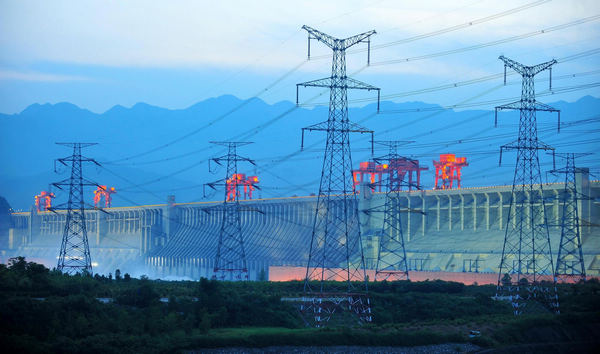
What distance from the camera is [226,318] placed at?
47219 mm

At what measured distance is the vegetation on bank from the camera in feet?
131

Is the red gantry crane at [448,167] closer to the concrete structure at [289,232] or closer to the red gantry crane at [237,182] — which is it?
the concrete structure at [289,232]

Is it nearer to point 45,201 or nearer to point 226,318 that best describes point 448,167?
point 226,318

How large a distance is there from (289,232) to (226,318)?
58.2 meters

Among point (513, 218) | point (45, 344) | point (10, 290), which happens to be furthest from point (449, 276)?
point (45, 344)

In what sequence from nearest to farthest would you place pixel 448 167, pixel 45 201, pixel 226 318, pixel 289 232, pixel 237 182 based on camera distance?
pixel 226 318 → pixel 237 182 → pixel 289 232 → pixel 448 167 → pixel 45 201

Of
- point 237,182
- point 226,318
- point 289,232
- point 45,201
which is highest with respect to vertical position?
point 45,201

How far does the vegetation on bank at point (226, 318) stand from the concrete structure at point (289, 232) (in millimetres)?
15214

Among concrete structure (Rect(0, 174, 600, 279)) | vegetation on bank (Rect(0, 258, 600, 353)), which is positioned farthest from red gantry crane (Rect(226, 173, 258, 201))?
vegetation on bank (Rect(0, 258, 600, 353))

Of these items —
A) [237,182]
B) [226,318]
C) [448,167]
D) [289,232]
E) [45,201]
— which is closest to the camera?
[226,318]

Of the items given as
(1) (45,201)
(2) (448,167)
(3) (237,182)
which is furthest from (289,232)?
(1) (45,201)

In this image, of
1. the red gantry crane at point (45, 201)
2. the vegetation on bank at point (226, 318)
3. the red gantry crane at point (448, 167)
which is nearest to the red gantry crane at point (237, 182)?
the vegetation on bank at point (226, 318)

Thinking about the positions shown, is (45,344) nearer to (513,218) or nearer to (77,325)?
(77,325)

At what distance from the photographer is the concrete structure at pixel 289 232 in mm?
78562
